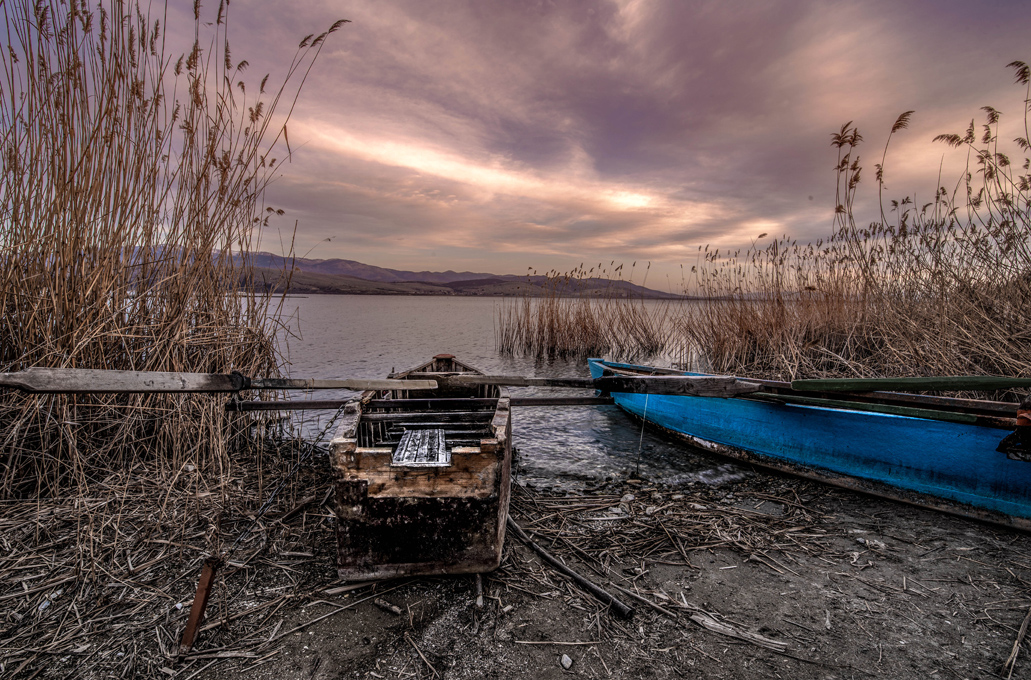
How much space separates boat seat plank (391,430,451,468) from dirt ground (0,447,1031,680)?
0.61 meters

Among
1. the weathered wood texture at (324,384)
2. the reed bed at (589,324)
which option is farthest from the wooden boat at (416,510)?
the reed bed at (589,324)

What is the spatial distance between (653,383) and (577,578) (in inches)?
55.3

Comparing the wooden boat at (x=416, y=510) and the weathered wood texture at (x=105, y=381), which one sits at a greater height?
the weathered wood texture at (x=105, y=381)

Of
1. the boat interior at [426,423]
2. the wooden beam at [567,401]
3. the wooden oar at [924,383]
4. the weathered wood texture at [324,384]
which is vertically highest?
the wooden oar at [924,383]

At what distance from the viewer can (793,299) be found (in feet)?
22.4

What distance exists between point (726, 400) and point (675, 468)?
0.81 metres

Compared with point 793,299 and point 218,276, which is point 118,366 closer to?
point 218,276

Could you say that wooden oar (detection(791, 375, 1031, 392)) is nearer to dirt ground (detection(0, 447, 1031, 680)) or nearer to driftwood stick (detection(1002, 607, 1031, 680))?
dirt ground (detection(0, 447, 1031, 680))

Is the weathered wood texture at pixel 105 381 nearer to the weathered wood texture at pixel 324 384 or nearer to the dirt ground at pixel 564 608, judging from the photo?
the weathered wood texture at pixel 324 384

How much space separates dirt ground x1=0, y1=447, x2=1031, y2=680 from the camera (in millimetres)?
1765

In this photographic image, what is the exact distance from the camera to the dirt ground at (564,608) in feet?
5.79

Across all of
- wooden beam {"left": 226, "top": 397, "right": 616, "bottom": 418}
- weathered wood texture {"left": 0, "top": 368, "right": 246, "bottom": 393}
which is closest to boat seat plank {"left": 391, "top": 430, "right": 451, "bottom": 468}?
wooden beam {"left": 226, "top": 397, "right": 616, "bottom": 418}

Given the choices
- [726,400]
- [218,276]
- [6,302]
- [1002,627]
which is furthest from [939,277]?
[6,302]

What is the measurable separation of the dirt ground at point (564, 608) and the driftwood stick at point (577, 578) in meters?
0.04
